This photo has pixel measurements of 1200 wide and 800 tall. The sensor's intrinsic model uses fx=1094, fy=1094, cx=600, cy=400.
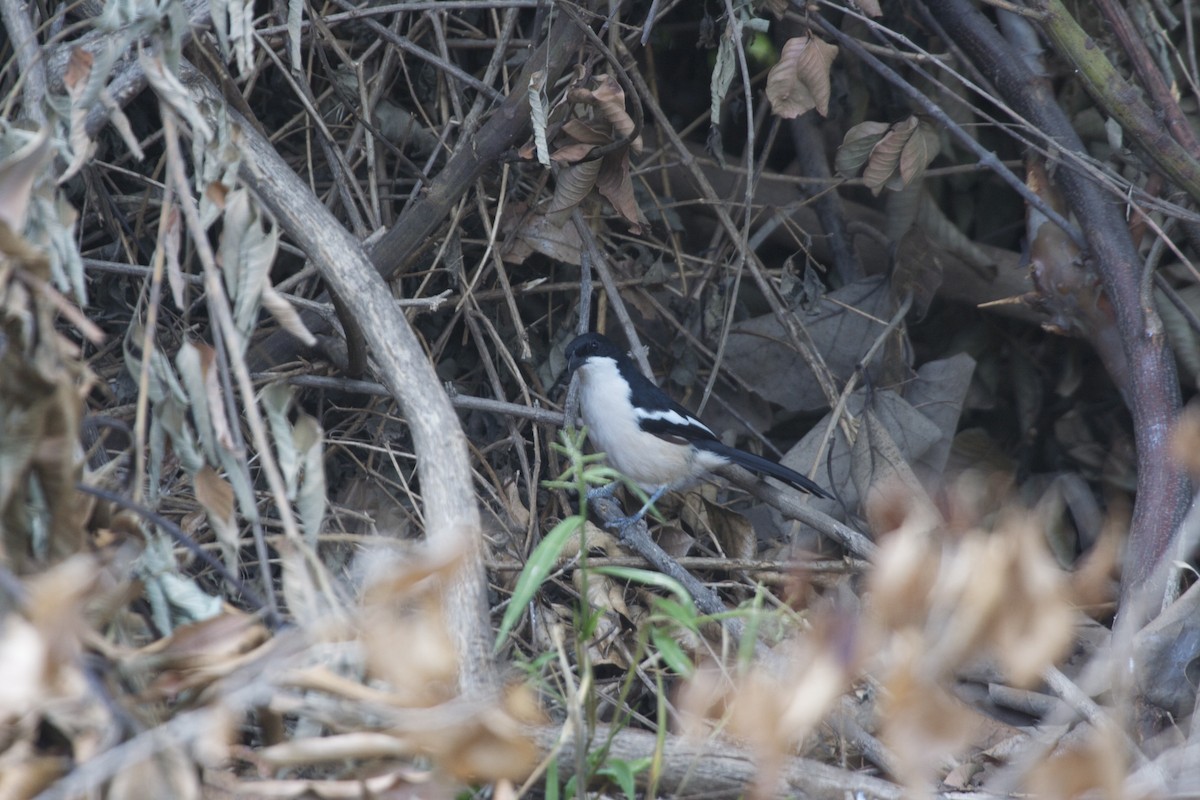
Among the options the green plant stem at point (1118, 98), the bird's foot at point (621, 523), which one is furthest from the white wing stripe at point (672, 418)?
the green plant stem at point (1118, 98)

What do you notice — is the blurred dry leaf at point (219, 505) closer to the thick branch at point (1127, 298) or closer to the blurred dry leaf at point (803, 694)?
the blurred dry leaf at point (803, 694)

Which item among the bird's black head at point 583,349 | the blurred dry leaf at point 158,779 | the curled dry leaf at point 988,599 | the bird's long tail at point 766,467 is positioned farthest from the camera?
the bird's black head at point 583,349

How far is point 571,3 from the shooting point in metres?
3.45

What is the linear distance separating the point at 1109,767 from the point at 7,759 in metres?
1.58

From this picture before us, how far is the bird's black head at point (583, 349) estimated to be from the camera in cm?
406

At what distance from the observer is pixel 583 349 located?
4.09 metres

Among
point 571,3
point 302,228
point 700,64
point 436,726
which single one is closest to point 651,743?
point 436,726

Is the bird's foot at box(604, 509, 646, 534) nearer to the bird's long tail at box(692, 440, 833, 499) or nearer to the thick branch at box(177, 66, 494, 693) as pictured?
the bird's long tail at box(692, 440, 833, 499)

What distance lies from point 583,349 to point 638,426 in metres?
0.56

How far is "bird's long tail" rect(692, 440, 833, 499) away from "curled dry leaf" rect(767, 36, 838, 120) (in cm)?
126

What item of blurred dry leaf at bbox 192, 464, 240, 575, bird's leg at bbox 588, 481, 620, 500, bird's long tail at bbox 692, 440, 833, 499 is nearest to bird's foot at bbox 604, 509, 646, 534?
bird's leg at bbox 588, 481, 620, 500

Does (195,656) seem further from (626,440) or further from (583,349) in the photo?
(626,440)

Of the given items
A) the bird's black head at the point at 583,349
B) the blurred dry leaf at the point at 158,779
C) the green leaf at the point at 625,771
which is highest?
the blurred dry leaf at the point at 158,779

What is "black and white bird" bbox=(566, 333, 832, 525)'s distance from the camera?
13.6ft
